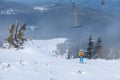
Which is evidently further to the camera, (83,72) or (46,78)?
(83,72)

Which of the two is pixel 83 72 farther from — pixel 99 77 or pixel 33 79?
pixel 33 79

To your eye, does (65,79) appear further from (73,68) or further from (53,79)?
(73,68)

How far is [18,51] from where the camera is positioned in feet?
57.3

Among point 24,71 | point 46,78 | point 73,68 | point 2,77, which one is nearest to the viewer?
point 2,77

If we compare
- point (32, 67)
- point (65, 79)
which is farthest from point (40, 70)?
point (65, 79)

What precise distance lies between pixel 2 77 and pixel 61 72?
2872 mm

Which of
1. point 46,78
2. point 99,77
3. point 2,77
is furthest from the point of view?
point 99,77

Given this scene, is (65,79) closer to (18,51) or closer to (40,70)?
(40,70)

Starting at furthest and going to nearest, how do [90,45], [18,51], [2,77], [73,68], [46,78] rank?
[90,45] → [18,51] → [73,68] → [46,78] → [2,77]

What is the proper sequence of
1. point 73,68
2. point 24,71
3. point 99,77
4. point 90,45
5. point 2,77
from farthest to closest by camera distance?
point 90,45
point 73,68
point 99,77
point 24,71
point 2,77

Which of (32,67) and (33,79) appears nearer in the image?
(33,79)

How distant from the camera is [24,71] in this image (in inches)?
443

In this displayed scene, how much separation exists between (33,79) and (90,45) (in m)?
65.4

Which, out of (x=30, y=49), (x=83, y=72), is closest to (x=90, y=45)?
(x=30, y=49)
